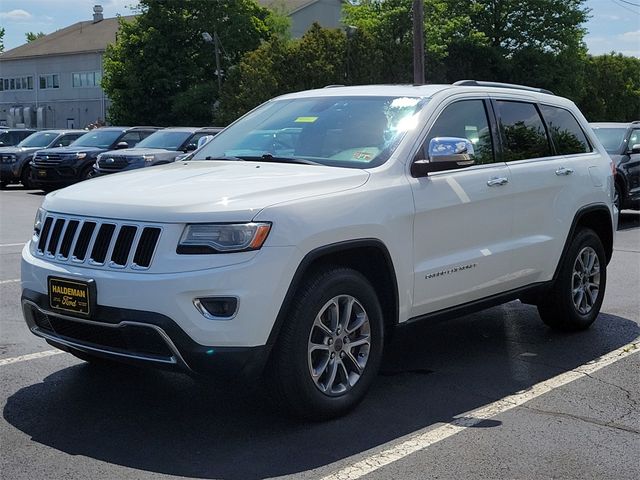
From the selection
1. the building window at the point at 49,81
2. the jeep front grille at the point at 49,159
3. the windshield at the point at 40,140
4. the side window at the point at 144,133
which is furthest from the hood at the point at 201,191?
the building window at the point at 49,81

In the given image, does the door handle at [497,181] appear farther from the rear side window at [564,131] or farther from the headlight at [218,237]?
the headlight at [218,237]

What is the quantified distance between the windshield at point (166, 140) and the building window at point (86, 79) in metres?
54.6

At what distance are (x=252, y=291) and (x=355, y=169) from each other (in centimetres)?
119

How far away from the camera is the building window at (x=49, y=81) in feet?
249

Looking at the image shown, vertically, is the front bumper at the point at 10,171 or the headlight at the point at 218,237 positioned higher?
the headlight at the point at 218,237

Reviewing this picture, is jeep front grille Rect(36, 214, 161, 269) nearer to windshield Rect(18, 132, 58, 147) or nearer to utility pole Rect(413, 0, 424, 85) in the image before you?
utility pole Rect(413, 0, 424, 85)

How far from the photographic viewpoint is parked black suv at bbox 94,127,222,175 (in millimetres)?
18562

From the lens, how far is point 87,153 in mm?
21203

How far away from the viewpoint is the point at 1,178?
2327 centimetres

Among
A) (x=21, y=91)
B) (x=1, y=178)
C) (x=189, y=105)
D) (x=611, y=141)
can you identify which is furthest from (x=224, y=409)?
(x=21, y=91)

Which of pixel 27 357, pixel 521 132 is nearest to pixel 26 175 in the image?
pixel 27 357

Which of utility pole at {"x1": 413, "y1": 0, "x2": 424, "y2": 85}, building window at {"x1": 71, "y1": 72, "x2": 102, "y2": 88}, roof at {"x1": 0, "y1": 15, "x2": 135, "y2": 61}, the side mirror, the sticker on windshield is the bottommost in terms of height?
the side mirror

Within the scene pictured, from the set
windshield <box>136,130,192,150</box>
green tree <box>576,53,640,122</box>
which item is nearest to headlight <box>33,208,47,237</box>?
windshield <box>136,130,192,150</box>

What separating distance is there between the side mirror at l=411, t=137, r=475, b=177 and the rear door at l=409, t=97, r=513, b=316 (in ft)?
0.19
